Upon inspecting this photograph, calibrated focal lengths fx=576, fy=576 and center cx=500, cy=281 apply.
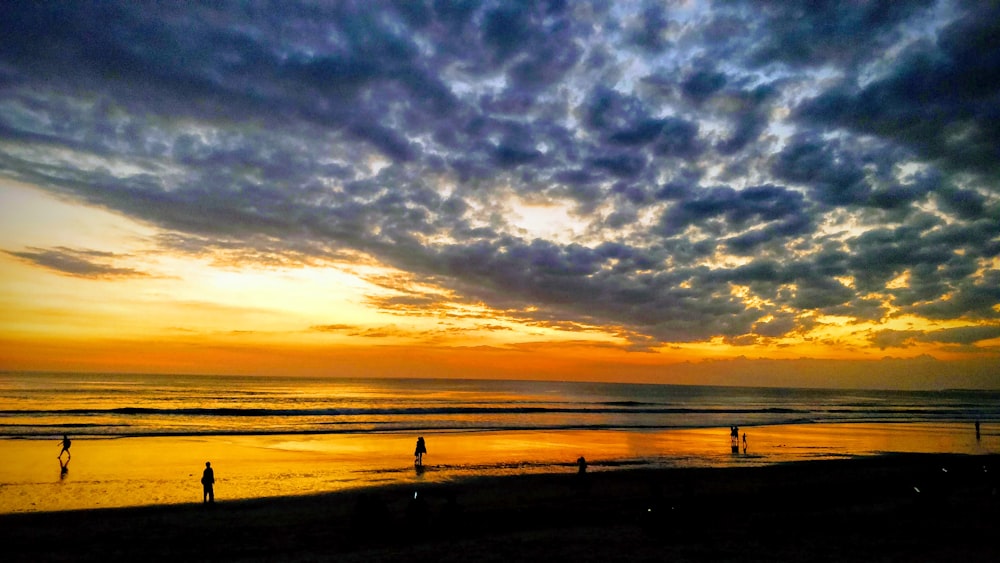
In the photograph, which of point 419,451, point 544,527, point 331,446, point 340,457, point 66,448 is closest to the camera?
point 544,527

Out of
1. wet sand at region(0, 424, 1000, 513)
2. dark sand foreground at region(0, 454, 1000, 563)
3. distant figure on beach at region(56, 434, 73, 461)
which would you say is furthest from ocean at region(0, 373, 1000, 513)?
dark sand foreground at region(0, 454, 1000, 563)

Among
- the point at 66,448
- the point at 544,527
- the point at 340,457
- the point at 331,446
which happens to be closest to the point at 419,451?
the point at 340,457

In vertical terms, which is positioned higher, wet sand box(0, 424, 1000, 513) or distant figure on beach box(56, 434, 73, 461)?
distant figure on beach box(56, 434, 73, 461)

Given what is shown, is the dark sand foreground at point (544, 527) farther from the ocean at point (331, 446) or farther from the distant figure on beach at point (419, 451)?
the distant figure on beach at point (419, 451)

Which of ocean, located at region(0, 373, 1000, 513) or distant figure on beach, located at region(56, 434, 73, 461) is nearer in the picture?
ocean, located at region(0, 373, 1000, 513)

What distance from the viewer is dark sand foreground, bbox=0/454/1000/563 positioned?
49.5 ft

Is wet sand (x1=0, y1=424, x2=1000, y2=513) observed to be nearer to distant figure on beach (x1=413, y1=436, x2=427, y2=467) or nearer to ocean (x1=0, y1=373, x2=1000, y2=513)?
ocean (x1=0, y1=373, x2=1000, y2=513)

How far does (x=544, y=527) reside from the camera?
17.9m

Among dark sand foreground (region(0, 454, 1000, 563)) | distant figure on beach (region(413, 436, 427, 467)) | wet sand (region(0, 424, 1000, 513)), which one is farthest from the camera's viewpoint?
distant figure on beach (region(413, 436, 427, 467))

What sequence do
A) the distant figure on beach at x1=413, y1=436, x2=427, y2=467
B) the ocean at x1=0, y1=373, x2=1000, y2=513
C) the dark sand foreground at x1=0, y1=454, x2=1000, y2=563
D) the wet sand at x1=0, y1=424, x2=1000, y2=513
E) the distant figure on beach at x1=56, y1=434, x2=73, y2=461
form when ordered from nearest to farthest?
the dark sand foreground at x1=0, y1=454, x2=1000, y2=563 < the wet sand at x1=0, y1=424, x2=1000, y2=513 < the ocean at x1=0, y1=373, x2=1000, y2=513 < the distant figure on beach at x1=56, y1=434, x2=73, y2=461 < the distant figure on beach at x1=413, y1=436, x2=427, y2=467

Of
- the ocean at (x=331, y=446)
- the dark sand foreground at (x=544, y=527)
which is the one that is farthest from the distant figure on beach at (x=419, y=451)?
the dark sand foreground at (x=544, y=527)

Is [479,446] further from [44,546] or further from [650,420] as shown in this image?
[650,420]

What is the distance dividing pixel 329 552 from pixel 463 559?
3.68 metres

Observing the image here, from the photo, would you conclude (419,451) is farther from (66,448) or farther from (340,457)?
(66,448)
